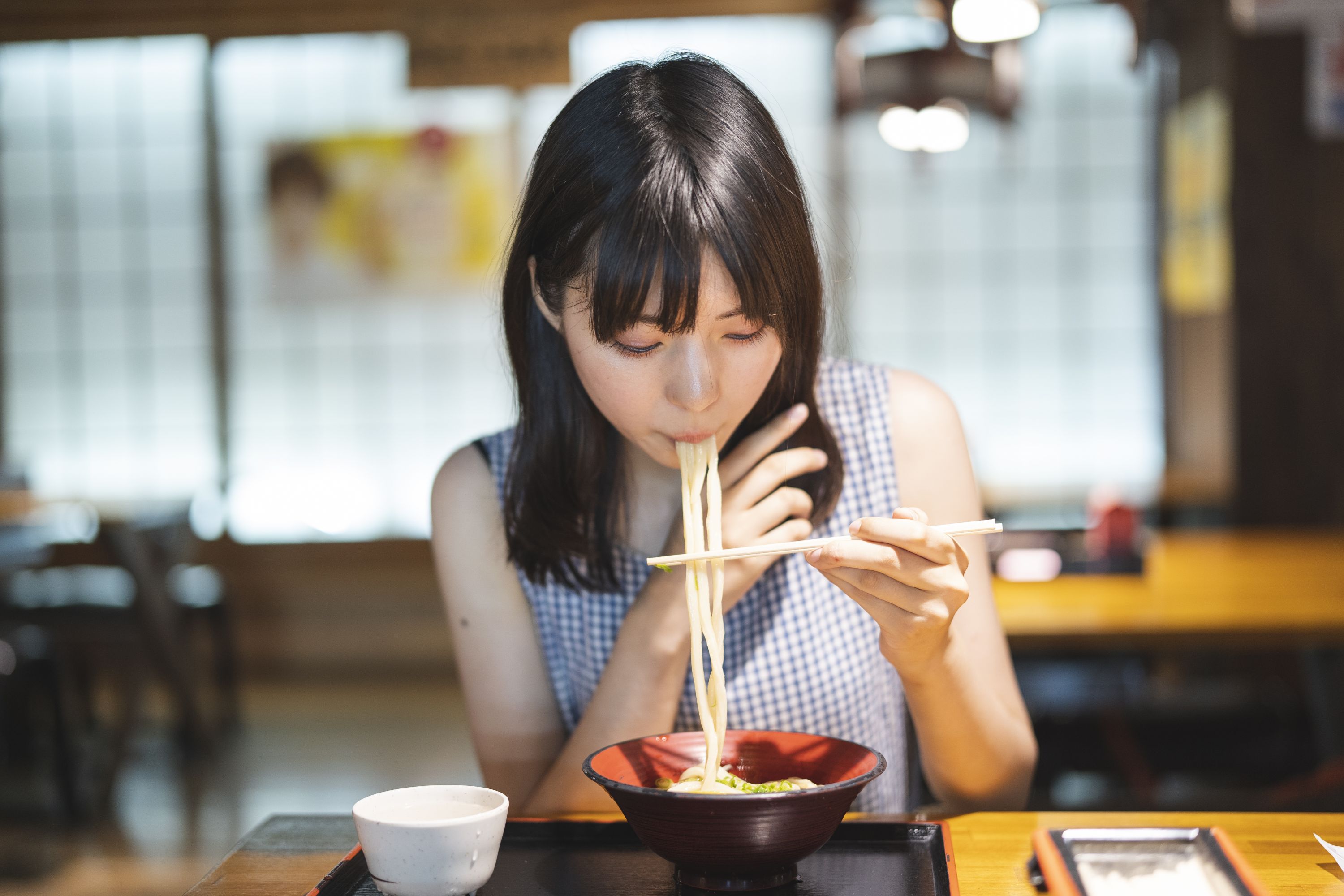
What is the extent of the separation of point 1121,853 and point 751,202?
0.63 metres

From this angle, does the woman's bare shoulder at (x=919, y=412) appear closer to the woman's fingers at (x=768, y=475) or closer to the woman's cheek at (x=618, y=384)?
the woman's fingers at (x=768, y=475)

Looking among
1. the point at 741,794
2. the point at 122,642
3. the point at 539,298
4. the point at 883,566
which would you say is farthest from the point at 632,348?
the point at 122,642

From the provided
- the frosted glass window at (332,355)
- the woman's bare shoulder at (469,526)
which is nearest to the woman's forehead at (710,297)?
the woman's bare shoulder at (469,526)

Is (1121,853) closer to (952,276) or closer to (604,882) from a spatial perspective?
(604,882)

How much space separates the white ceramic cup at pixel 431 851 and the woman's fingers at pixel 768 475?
43 cm

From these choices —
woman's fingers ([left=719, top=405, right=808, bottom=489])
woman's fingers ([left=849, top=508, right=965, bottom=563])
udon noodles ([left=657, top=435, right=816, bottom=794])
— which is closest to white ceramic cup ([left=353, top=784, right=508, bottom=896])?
udon noodles ([left=657, top=435, right=816, bottom=794])

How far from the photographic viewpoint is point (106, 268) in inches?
239

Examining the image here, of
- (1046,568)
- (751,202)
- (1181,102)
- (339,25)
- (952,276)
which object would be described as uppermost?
(339,25)

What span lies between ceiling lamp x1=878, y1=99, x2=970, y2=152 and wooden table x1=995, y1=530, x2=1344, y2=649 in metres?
1.39

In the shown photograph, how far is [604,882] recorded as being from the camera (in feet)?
3.18

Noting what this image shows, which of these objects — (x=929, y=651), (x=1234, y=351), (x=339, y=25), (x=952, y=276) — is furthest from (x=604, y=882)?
(x=339, y=25)

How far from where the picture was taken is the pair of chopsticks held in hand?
971 millimetres

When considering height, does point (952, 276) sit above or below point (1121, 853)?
above

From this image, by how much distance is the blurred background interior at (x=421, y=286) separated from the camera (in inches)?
186
